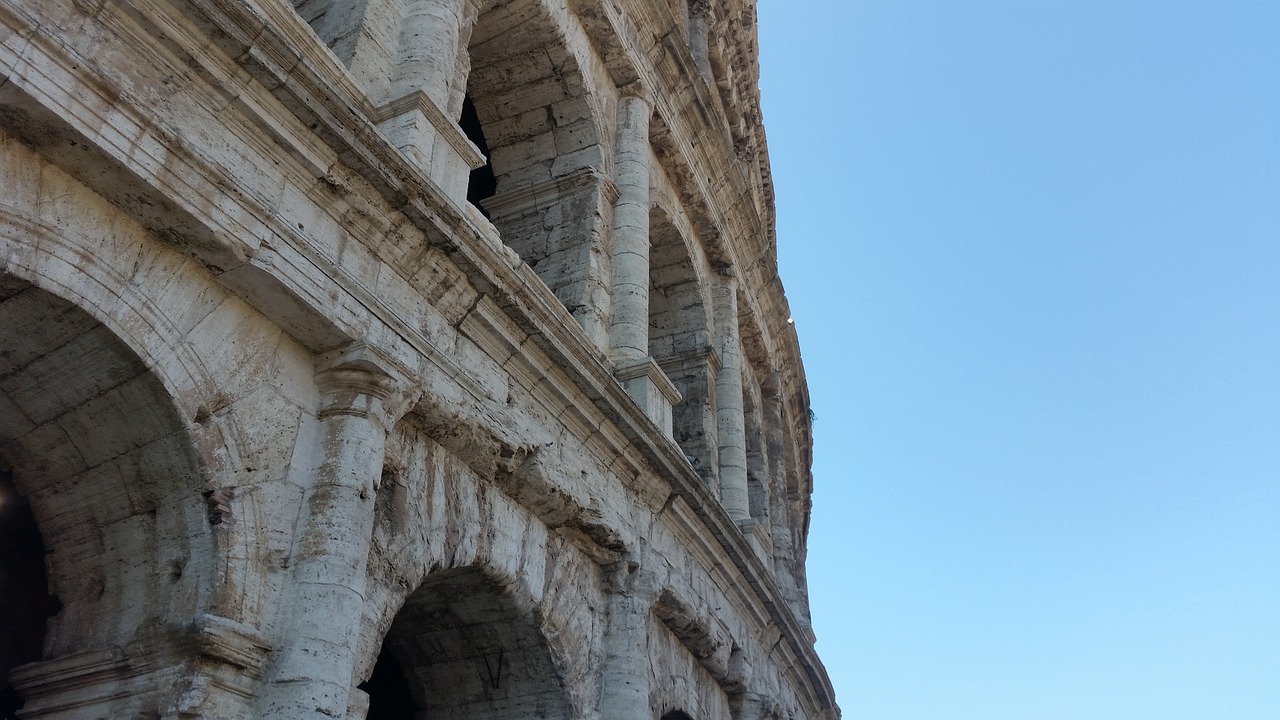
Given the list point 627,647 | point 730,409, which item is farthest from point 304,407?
point 730,409

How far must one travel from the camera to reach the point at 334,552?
414cm

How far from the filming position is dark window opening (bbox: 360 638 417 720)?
618 centimetres

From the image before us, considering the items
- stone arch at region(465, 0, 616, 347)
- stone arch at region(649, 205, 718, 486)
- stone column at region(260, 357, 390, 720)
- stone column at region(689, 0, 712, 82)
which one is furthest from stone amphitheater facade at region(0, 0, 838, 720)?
stone column at region(689, 0, 712, 82)

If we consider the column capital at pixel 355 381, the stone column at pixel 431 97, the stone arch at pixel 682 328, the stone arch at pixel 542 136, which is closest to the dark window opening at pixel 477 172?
the stone arch at pixel 542 136

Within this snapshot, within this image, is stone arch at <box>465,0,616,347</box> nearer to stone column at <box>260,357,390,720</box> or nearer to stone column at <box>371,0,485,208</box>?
stone column at <box>371,0,485,208</box>

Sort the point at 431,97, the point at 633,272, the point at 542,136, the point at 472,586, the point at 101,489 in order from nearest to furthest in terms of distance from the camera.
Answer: the point at 101,489 → the point at 472,586 → the point at 431,97 → the point at 633,272 → the point at 542,136

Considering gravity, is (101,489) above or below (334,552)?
above

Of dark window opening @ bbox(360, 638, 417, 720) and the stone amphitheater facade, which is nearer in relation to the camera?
the stone amphitheater facade

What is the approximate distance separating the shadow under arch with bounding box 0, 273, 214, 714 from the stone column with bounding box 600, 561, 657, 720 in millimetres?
2809

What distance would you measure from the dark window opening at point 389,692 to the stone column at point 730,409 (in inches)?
169

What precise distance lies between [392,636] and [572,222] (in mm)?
3383

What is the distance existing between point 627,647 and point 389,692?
142cm

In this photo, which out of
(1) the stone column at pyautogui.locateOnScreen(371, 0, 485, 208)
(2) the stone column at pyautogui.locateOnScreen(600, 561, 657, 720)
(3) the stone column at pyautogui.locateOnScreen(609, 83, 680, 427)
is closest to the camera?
(1) the stone column at pyautogui.locateOnScreen(371, 0, 485, 208)

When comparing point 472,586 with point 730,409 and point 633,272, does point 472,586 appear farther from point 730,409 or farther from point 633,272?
point 730,409
